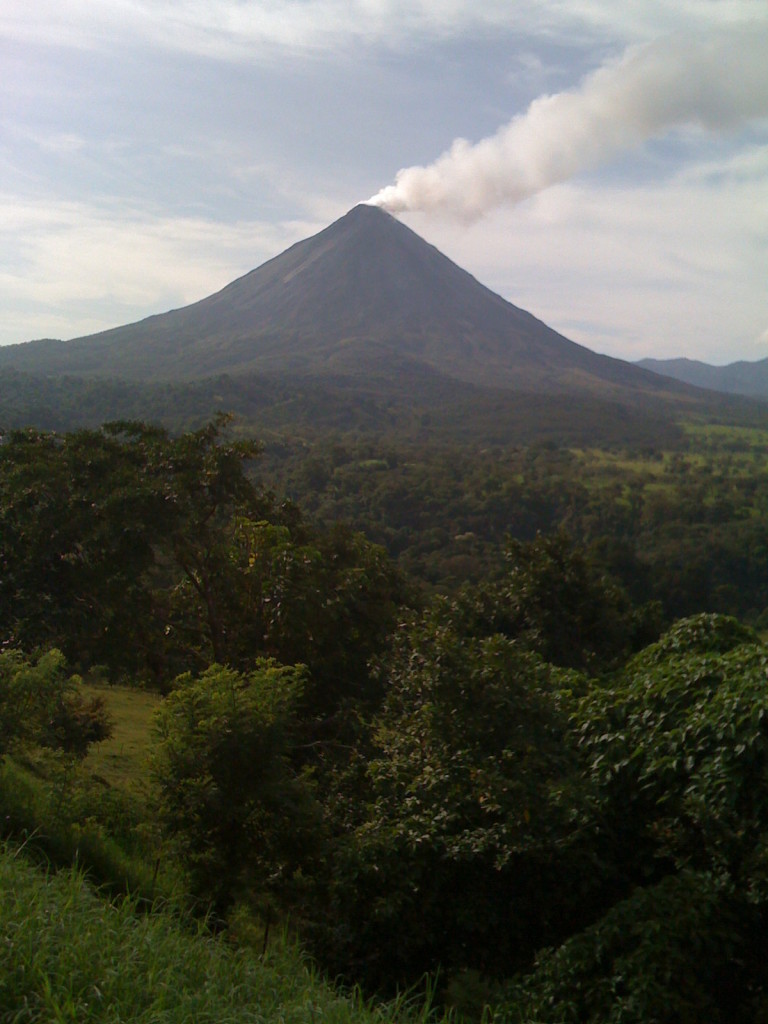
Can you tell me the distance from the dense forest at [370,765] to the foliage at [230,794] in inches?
0.6

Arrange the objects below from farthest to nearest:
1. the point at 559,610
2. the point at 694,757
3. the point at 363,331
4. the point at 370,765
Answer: the point at 363,331 < the point at 559,610 < the point at 370,765 < the point at 694,757

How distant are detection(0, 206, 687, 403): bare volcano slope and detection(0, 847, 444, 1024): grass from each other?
10508cm

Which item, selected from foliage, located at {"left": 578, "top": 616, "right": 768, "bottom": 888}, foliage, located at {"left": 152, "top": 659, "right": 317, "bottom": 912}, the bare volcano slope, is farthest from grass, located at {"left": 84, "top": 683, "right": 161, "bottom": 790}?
the bare volcano slope

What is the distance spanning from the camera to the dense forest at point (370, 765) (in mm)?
3926

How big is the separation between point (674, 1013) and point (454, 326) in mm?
142480

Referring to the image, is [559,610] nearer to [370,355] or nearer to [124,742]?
[124,742]

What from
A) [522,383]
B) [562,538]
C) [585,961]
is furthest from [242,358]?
[585,961]

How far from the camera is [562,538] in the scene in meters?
11.5

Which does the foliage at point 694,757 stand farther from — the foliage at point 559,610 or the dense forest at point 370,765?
the foliage at point 559,610

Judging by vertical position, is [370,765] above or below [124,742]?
above

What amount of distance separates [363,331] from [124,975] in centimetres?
13646

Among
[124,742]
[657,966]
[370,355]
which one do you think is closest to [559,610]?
[124,742]

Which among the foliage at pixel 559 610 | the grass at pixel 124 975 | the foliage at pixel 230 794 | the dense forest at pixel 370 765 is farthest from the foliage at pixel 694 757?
the foliage at pixel 559 610

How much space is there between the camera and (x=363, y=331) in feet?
446
